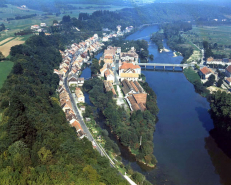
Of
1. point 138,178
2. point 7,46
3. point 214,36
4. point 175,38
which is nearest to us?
point 138,178

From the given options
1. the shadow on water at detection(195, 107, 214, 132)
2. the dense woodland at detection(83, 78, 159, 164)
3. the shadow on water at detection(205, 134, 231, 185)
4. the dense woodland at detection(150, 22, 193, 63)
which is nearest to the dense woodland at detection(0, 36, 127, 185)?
the dense woodland at detection(83, 78, 159, 164)

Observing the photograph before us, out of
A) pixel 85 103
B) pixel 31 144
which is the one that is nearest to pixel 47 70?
pixel 85 103

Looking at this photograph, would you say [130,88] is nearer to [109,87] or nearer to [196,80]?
[109,87]

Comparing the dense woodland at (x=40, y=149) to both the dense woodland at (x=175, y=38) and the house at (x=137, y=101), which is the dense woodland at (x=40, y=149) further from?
the dense woodland at (x=175, y=38)

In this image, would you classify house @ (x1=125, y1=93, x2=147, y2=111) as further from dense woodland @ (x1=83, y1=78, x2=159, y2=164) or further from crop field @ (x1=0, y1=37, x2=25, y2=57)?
crop field @ (x1=0, y1=37, x2=25, y2=57)

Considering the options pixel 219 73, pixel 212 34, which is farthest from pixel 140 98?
pixel 212 34

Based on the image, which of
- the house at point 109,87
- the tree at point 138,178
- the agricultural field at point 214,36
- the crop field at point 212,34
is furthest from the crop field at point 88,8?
the tree at point 138,178
